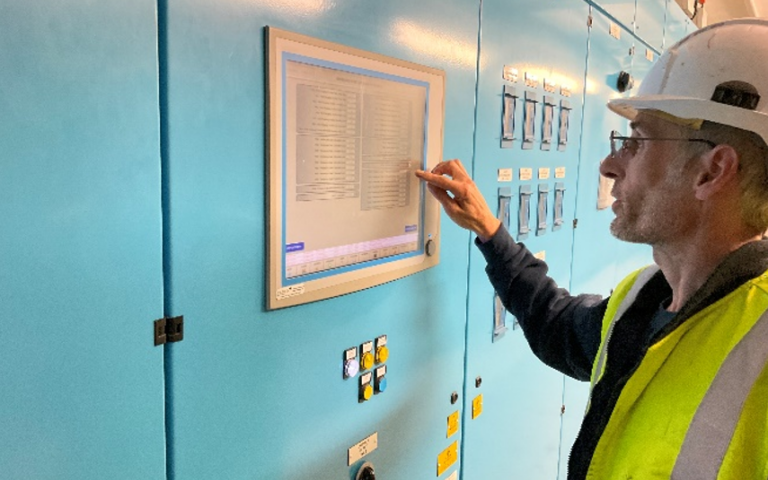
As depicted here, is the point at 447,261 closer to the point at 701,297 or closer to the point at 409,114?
the point at 409,114

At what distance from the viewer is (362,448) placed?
1.35 meters

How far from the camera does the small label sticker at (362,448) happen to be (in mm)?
1313

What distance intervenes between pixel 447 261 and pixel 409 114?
46 cm

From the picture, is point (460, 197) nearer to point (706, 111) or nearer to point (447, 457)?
point (706, 111)

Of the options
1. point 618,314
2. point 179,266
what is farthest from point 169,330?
point 618,314

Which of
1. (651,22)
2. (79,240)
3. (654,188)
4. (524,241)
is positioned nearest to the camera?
(79,240)

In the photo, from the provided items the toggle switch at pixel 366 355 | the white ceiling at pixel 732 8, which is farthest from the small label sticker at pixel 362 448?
the white ceiling at pixel 732 8

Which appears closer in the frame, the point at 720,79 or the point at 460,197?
the point at 720,79

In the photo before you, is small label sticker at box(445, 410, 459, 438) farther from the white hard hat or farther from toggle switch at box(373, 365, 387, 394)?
the white hard hat

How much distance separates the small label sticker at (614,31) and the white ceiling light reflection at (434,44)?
4.42ft

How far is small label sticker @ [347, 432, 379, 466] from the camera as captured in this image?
1.31 meters

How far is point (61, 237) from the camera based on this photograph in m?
0.75

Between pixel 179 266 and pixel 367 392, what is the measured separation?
0.61m

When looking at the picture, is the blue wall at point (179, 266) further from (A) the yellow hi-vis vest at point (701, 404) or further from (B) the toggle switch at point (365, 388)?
(A) the yellow hi-vis vest at point (701, 404)
